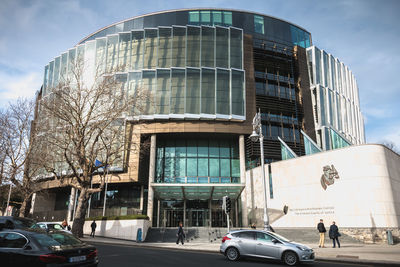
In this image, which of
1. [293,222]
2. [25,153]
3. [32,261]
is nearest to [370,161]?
[293,222]

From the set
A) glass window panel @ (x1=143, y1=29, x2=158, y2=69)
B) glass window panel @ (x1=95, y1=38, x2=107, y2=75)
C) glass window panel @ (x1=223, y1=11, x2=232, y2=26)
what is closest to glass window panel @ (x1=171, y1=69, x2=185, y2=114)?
glass window panel @ (x1=143, y1=29, x2=158, y2=69)

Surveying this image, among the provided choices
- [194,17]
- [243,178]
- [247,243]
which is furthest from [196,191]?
[194,17]

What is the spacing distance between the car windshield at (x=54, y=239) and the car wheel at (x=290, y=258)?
7651 mm

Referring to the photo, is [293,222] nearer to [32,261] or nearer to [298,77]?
[298,77]

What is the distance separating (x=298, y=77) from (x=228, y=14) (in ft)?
47.2

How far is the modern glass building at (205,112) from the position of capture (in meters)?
35.9

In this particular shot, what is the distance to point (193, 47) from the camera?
125ft

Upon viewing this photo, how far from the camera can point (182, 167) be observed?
37906 mm

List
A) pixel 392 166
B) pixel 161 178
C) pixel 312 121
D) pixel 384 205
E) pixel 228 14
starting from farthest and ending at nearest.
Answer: pixel 228 14
pixel 312 121
pixel 161 178
pixel 392 166
pixel 384 205

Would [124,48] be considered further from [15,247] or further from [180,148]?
[15,247]

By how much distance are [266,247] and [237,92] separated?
2725cm

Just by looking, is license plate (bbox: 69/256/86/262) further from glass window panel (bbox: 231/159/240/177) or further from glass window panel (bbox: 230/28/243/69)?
glass window panel (bbox: 230/28/243/69)

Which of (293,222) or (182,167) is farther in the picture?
(182,167)

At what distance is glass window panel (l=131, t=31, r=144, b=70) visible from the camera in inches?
1510
